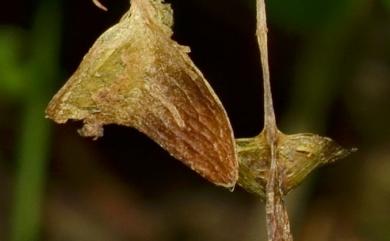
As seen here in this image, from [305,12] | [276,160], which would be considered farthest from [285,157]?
[305,12]

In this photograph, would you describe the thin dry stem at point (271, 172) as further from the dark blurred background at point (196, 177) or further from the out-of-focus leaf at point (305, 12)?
the dark blurred background at point (196, 177)

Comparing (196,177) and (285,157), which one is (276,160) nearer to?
(285,157)

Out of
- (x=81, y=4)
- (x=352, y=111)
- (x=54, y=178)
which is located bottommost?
(x=54, y=178)

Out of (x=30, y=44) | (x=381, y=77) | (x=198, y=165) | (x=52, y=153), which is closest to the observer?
(x=198, y=165)

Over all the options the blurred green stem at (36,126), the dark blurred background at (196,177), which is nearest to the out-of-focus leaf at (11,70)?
the blurred green stem at (36,126)

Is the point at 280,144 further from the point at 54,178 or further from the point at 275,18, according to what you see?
the point at 54,178

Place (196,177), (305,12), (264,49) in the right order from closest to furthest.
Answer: (264,49) → (305,12) → (196,177)

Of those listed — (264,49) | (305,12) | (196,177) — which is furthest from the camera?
(196,177)

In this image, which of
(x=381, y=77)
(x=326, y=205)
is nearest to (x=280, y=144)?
(x=326, y=205)
